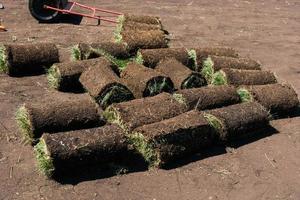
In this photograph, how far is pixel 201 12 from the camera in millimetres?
18656

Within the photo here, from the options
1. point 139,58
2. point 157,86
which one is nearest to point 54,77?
point 139,58

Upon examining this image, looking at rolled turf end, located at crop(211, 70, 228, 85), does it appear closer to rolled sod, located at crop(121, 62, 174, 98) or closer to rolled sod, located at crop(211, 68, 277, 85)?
rolled sod, located at crop(211, 68, 277, 85)

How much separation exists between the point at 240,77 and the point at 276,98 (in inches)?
40.6

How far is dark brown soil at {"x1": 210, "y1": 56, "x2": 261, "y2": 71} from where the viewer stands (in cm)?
1227

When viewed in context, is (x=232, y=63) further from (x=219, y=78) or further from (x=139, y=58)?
(x=139, y=58)

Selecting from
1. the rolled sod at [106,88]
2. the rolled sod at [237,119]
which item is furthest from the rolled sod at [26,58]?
the rolled sod at [237,119]

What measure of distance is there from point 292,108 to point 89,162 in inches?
200

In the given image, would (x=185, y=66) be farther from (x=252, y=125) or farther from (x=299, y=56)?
(x=299, y=56)

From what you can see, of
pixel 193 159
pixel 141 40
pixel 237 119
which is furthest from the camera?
pixel 141 40

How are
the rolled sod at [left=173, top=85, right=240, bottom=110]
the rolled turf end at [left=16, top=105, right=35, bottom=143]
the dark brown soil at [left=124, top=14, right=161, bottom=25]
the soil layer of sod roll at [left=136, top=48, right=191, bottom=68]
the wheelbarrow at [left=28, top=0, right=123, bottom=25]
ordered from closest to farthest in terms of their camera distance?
the rolled turf end at [left=16, top=105, right=35, bottom=143]
the rolled sod at [left=173, top=85, right=240, bottom=110]
the soil layer of sod roll at [left=136, top=48, right=191, bottom=68]
the dark brown soil at [left=124, top=14, right=161, bottom=25]
the wheelbarrow at [left=28, top=0, right=123, bottom=25]

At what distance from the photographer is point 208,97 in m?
10.6

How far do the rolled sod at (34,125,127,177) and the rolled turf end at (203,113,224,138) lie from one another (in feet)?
6.20

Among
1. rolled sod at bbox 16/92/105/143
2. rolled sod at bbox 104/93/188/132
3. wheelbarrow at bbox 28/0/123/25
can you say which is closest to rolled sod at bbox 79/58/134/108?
rolled sod at bbox 104/93/188/132

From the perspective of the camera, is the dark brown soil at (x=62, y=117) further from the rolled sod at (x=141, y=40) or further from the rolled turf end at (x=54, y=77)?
the rolled sod at (x=141, y=40)
